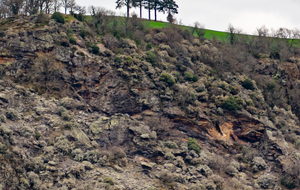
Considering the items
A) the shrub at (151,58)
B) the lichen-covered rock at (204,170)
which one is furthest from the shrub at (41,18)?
the lichen-covered rock at (204,170)

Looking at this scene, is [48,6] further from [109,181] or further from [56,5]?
[109,181]

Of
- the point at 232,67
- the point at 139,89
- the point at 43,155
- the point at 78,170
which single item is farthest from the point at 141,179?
the point at 232,67

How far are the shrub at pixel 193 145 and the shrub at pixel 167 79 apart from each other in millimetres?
10087

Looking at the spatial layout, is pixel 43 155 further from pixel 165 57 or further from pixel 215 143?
pixel 165 57

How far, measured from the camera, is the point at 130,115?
5650 centimetres

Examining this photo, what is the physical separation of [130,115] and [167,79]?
9.12 m

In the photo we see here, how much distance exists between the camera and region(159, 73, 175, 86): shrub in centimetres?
6131

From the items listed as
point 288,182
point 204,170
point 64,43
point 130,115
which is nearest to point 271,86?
point 288,182

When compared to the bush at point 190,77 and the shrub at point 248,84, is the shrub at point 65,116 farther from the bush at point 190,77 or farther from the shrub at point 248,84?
the shrub at point 248,84

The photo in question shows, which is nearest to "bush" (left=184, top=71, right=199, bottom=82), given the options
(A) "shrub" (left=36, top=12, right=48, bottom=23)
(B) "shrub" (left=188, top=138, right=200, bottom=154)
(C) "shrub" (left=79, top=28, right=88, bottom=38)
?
(B) "shrub" (left=188, top=138, right=200, bottom=154)

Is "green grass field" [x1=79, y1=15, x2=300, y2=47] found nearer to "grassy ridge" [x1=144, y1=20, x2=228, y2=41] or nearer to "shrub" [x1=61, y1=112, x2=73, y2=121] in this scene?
"grassy ridge" [x1=144, y1=20, x2=228, y2=41]

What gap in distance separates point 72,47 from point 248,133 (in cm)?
2933

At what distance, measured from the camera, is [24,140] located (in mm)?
45406

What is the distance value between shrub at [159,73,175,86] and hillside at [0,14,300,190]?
16 cm
